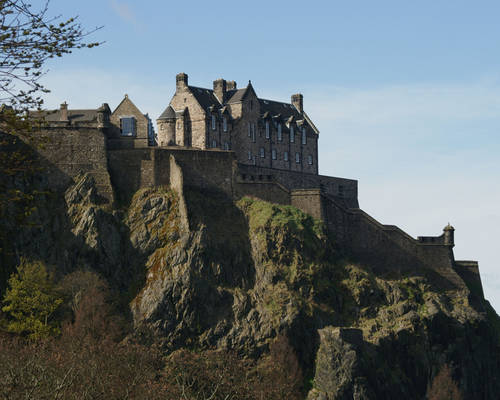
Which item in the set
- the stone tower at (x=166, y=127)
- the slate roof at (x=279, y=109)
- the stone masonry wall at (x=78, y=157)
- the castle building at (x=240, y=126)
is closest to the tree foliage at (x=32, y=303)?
the stone masonry wall at (x=78, y=157)

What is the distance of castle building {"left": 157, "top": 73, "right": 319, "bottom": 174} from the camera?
263 feet

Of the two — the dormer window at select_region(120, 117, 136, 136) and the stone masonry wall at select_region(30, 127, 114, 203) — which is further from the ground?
the dormer window at select_region(120, 117, 136, 136)

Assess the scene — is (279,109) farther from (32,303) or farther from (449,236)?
(32,303)

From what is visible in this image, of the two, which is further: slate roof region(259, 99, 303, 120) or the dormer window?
slate roof region(259, 99, 303, 120)

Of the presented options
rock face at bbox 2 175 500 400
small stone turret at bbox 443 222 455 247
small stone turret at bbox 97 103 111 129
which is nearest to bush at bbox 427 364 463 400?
rock face at bbox 2 175 500 400

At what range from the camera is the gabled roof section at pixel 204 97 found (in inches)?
3223

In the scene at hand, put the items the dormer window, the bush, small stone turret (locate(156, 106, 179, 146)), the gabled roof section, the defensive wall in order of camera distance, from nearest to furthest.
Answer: the bush, the defensive wall, the dormer window, small stone turret (locate(156, 106, 179, 146)), the gabled roof section

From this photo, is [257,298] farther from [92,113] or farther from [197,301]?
[92,113]

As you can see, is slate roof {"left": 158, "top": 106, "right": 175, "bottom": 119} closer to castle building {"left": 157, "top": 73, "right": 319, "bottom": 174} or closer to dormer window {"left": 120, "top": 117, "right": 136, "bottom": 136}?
castle building {"left": 157, "top": 73, "right": 319, "bottom": 174}

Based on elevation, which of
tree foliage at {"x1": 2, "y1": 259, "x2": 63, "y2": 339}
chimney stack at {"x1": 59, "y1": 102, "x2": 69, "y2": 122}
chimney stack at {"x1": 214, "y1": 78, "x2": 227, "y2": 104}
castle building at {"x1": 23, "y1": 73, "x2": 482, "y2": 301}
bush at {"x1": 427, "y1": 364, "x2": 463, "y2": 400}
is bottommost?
bush at {"x1": 427, "y1": 364, "x2": 463, "y2": 400}

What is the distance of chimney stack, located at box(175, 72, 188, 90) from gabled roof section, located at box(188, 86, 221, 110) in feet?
2.33

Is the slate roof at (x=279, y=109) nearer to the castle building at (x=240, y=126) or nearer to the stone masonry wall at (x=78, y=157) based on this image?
the castle building at (x=240, y=126)

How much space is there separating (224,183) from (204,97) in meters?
17.0

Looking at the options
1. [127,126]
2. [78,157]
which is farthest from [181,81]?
[78,157]
